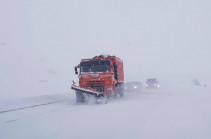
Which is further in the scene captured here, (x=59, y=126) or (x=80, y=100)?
(x=80, y=100)

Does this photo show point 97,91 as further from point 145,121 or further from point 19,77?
point 19,77

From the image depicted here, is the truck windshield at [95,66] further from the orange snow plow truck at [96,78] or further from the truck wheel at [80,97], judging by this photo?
the truck wheel at [80,97]

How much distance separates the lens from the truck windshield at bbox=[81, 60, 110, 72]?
1811 cm

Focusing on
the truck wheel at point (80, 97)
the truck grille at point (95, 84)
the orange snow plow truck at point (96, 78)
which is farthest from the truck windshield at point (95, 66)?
the truck wheel at point (80, 97)

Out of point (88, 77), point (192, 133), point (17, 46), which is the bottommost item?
point (192, 133)

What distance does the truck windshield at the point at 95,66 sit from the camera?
18109 mm

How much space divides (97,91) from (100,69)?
154cm

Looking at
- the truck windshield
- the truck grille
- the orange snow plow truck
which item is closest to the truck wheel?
the orange snow plow truck

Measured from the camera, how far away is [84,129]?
8.18m

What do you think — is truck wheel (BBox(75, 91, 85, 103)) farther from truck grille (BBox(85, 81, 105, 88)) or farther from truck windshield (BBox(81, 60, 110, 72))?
A: truck windshield (BBox(81, 60, 110, 72))

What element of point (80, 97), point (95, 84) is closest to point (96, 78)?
point (95, 84)

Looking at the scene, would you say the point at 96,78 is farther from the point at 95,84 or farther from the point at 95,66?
the point at 95,66

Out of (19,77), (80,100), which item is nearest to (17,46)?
(19,77)

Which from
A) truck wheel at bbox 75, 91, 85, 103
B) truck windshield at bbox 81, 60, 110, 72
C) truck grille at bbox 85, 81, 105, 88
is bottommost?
truck wheel at bbox 75, 91, 85, 103
